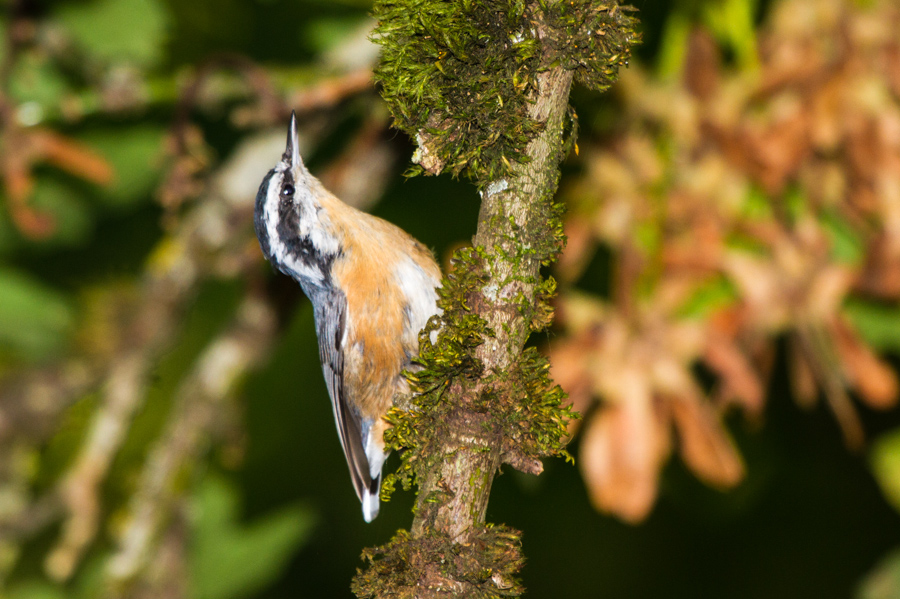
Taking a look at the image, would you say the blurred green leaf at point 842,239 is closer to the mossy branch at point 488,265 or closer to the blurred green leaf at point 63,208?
the mossy branch at point 488,265

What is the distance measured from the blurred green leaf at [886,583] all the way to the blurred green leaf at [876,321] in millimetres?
648

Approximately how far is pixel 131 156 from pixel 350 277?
1336 millimetres

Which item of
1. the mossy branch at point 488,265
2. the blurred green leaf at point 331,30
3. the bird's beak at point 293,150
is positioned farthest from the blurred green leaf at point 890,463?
the blurred green leaf at point 331,30

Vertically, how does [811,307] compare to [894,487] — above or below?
above

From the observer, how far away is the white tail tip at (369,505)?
2203 mm

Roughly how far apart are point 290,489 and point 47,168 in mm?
1584

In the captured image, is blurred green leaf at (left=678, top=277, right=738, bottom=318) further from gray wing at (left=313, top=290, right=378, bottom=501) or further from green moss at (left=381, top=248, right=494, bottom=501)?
green moss at (left=381, top=248, right=494, bottom=501)

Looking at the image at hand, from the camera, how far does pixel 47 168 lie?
280cm

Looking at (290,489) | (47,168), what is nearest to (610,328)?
(290,489)

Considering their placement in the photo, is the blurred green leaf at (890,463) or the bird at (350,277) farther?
the blurred green leaf at (890,463)

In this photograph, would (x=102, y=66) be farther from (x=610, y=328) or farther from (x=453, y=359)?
(x=453, y=359)

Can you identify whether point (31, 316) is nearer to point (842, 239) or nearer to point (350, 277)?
point (350, 277)

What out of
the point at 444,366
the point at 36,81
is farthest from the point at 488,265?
the point at 36,81

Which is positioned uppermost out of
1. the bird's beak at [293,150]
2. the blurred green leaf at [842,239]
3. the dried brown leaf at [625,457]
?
the bird's beak at [293,150]
